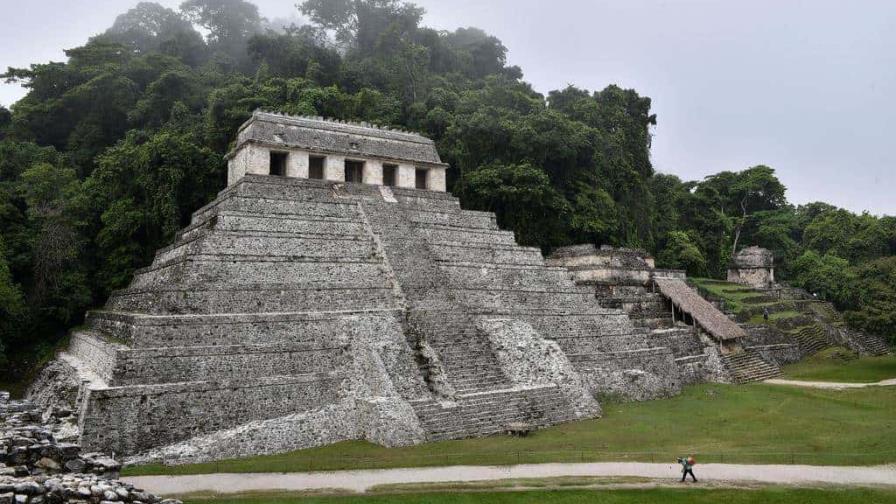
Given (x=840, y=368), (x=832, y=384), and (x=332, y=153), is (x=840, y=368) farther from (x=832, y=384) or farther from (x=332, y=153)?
(x=332, y=153)

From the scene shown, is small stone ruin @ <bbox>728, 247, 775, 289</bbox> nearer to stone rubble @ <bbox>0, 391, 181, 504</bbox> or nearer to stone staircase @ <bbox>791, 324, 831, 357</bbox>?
stone staircase @ <bbox>791, 324, 831, 357</bbox>

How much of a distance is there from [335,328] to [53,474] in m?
9.76

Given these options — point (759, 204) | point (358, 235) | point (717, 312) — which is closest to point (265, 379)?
A: point (358, 235)

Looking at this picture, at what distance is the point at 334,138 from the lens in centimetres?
2734

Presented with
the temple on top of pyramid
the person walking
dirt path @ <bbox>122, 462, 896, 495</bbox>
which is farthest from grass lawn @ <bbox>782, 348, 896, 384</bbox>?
the temple on top of pyramid

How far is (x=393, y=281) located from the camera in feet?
70.2

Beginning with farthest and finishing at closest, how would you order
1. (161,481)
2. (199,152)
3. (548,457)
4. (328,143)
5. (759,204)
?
(759,204) < (199,152) < (328,143) < (548,457) < (161,481)

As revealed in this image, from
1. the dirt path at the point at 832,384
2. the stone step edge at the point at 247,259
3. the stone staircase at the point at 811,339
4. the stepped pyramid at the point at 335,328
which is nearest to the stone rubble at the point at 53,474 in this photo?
the stepped pyramid at the point at 335,328

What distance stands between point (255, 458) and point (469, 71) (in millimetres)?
47463

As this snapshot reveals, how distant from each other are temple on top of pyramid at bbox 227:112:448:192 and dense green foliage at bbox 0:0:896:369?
14.8 feet

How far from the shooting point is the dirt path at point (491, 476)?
12.0 metres

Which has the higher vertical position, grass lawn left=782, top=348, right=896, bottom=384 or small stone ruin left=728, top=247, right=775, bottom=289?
small stone ruin left=728, top=247, right=775, bottom=289

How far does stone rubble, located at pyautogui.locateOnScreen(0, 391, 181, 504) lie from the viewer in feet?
23.9

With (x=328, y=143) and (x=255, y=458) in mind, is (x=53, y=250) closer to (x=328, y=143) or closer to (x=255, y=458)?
(x=328, y=143)
